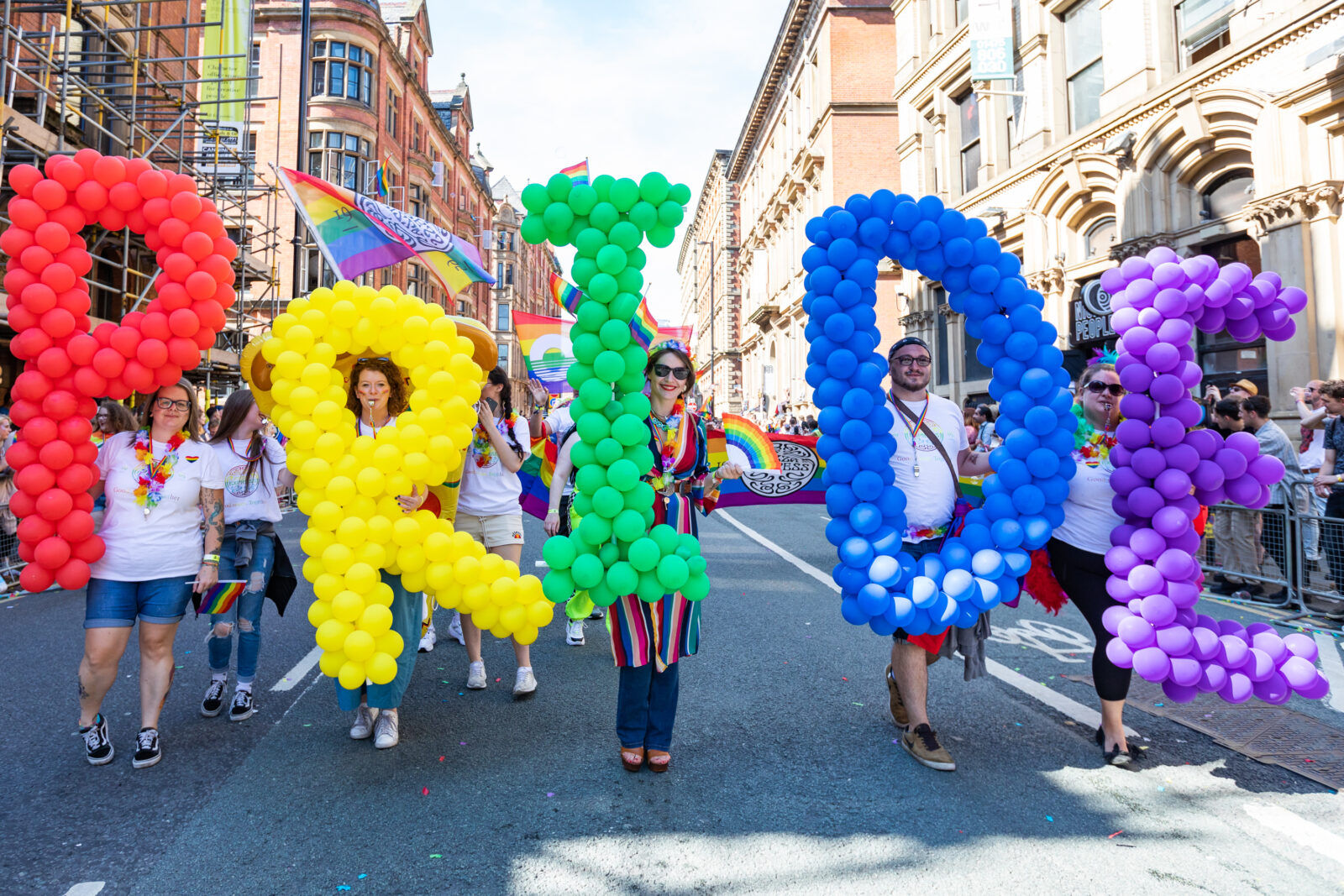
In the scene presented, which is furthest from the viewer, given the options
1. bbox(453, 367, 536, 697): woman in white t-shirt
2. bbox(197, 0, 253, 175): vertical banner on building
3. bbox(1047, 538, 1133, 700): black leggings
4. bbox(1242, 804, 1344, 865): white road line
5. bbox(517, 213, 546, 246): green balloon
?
bbox(197, 0, 253, 175): vertical banner on building

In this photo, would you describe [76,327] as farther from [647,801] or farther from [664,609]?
[647,801]

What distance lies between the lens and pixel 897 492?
366cm

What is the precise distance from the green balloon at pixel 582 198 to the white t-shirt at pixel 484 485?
167 centimetres

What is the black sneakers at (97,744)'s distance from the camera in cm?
370

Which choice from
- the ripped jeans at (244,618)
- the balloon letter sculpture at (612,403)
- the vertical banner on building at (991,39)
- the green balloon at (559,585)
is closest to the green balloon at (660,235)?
the balloon letter sculpture at (612,403)

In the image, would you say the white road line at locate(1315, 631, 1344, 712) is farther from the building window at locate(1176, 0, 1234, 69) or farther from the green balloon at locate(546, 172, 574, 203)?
the building window at locate(1176, 0, 1234, 69)

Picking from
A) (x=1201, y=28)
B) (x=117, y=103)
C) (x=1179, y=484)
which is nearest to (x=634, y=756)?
(x=1179, y=484)

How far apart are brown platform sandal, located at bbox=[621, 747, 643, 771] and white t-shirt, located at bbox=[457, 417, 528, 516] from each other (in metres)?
1.77

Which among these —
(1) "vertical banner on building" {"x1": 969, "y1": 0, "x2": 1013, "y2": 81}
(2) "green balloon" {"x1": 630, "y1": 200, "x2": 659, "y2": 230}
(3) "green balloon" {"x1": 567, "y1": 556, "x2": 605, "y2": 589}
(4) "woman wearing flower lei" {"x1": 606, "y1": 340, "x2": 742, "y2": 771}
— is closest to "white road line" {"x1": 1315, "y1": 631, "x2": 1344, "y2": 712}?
(4) "woman wearing flower lei" {"x1": 606, "y1": 340, "x2": 742, "y2": 771}

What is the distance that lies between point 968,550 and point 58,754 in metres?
4.40

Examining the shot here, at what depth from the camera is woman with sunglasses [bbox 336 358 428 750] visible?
3.86 m

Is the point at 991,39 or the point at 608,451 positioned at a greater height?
the point at 991,39

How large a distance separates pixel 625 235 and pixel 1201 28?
16.4 m

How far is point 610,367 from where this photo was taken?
3.38 metres
